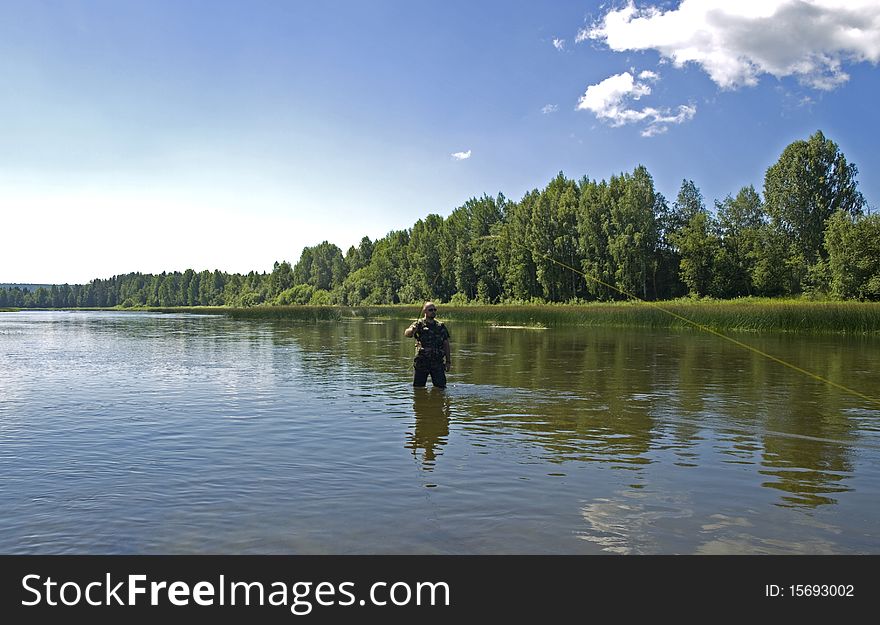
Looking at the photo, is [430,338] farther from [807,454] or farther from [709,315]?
[709,315]

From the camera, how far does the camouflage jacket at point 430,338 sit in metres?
17.2

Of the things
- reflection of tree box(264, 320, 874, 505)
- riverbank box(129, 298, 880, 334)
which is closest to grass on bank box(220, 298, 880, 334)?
riverbank box(129, 298, 880, 334)

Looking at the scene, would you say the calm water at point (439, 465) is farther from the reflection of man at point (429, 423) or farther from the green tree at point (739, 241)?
the green tree at point (739, 241)

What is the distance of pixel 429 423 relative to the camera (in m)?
14.5

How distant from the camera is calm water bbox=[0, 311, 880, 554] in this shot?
723cm

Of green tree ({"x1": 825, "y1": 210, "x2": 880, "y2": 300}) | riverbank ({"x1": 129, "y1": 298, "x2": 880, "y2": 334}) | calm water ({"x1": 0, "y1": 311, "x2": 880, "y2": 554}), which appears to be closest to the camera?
calm water ({"x1": 0, "y1": 311, "x2": 880, "y2": 554})

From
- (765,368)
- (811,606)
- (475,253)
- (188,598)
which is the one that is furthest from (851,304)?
(475,253)

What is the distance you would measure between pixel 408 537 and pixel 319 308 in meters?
91.4

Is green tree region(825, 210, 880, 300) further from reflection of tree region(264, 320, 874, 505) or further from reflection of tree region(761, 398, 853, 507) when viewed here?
reflection of tree region(761, 398, 853, 507)

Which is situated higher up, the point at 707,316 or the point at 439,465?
the point at 707,316

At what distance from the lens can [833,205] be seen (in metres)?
89.9

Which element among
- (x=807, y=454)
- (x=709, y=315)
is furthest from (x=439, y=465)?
(x=709, y=315)

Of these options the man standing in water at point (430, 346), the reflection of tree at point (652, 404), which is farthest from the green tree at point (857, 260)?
the man standing in water at point (430, 346)

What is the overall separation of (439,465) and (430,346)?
7.24 metres
